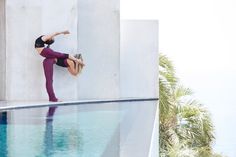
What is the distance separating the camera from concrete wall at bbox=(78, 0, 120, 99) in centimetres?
1048

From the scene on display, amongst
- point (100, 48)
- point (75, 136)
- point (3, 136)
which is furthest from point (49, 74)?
point (75, 136)

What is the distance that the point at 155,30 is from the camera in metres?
11.2

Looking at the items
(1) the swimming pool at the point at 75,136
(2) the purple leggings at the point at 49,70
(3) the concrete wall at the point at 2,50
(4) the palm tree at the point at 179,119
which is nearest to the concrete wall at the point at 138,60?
(4) the palm tree at the point at 179,119

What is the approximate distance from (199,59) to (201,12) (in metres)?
2.68

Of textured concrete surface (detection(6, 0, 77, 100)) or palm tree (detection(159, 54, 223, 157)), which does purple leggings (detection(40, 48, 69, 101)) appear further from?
palm tree (detection(159, 54, 223, 157))

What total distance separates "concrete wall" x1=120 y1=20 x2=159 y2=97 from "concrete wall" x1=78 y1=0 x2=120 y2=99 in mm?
644

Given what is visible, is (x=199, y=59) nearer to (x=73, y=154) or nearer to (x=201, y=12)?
(x=201, y=12)

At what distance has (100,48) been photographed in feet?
34.6

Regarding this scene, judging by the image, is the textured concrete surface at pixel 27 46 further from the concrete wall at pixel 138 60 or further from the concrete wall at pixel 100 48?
the concrete wall at pixel 138 60

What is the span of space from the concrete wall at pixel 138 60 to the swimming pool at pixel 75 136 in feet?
16.7

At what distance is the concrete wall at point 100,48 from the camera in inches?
413

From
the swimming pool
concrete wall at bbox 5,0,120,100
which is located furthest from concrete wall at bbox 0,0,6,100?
the swimming pool

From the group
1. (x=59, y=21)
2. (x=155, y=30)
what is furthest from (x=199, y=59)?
(x=59, y=21)

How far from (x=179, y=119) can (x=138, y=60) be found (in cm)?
375
